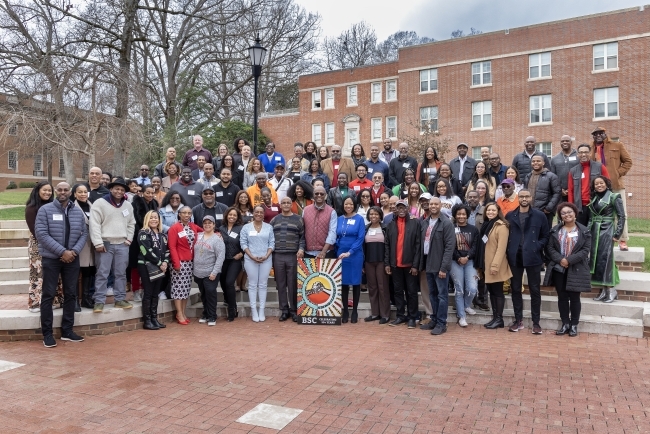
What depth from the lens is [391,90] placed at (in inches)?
1606

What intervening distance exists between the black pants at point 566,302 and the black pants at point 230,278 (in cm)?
509

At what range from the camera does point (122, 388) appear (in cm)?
537

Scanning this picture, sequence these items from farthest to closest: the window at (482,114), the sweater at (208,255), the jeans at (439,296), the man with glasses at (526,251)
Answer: the window at (482,114), the sweater at (208,255), the jeans at (439,296), the man with glasses at (526,251)

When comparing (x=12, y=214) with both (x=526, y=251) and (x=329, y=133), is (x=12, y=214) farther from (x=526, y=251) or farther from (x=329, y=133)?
(x=329, y=133)

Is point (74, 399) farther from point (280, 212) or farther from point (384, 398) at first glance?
point (280, 212)

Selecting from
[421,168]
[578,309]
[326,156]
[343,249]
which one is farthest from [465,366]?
[326,156]

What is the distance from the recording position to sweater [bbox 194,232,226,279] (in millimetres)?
8336

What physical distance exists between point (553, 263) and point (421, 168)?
367 centimetres

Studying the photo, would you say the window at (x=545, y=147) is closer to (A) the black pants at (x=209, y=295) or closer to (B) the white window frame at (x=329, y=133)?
(B) the white window frame at (x=329, y=133)

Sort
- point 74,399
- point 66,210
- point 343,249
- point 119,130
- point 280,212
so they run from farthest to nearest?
point 119,130 → point 280,212 → point 343,249 → point 66,210 → point 74,399

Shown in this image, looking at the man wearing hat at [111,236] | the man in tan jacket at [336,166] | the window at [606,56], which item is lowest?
the man wearing hat at [111,236]

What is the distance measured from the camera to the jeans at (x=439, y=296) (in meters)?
7.75

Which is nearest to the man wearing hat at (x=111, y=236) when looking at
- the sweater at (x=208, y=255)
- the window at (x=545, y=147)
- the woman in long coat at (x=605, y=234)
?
the sweater at (x=208, y=255)

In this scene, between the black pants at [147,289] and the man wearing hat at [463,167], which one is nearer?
the black pants at [147,289]
